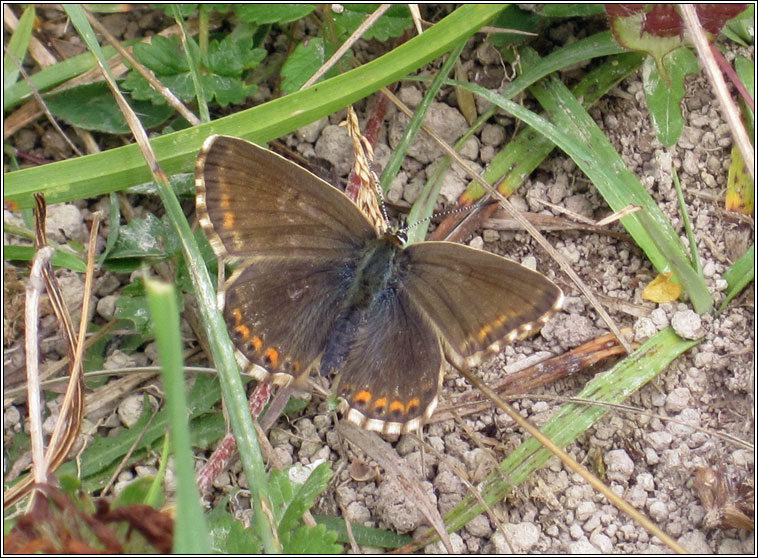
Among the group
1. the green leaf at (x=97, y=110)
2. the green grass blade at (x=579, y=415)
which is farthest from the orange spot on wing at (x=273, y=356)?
the green leaf at (x=97, y=110)

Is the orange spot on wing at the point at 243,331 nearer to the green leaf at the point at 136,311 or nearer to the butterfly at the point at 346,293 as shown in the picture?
the butterfly at the point at 346,293

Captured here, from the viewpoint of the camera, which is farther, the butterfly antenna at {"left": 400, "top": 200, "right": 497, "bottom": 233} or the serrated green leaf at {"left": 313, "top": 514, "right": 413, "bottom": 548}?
the butterfly antenna at {"left": 400, "top": 200, "right": 497, "bottom": 233}

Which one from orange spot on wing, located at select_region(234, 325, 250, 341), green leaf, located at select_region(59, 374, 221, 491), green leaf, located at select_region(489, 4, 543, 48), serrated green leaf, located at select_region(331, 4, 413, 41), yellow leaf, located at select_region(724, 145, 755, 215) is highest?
green leaf, located at select_region(489, 4, 543, 48)

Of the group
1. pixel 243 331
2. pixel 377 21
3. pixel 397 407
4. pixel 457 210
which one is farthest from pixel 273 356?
pixel 377 21

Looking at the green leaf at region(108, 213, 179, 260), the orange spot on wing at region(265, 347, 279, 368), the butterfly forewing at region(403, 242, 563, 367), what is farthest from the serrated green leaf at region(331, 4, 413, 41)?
the orange spot on wing at region(265, 347, 279, 368)

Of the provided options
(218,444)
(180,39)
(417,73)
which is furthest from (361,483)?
(180,39)

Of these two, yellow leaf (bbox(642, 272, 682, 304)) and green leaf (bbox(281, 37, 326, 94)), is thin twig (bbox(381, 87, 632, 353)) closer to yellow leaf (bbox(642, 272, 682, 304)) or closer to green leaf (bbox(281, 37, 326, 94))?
yellow leaf (bbox(642, 272, 682, 304))

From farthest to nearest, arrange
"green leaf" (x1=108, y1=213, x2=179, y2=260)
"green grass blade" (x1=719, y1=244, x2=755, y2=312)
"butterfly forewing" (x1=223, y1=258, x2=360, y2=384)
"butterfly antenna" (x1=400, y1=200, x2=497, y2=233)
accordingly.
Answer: "green leaf" (x1=108, y1=213, x2=179, y2=260), "butterfly antenna" (x1=400, y1=200, x2=497, y2=233), "green grass blade" (x1=719, y1=244, x2=755, y2=312), "butterfly forewing" (x1=223, y1=258, x2=360, y2=384)

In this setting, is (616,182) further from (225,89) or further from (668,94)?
(225,89)
